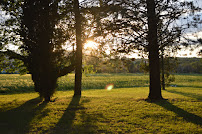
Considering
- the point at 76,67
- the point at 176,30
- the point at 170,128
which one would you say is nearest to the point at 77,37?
the point at 76,67

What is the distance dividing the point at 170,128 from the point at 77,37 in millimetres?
11934

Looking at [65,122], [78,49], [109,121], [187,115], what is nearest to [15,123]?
[65,122]

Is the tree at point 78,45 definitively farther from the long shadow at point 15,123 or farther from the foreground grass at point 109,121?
the long shadow at point 15,123

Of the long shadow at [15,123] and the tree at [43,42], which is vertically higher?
the tree at [43,42]

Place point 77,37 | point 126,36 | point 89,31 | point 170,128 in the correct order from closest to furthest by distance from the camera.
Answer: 1. point 170,128
2. point 126,36
3. point 89,31
4. point 77,37

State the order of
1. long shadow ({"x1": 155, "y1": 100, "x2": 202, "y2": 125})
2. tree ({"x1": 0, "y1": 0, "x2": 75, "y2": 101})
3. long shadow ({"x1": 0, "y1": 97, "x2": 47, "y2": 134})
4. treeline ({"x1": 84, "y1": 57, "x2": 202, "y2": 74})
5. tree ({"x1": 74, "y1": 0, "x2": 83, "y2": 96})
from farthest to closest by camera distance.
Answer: tree ({"x1": 74, "y1": 0, "x2": 83, "y2": 96}) → treeline ({"x1": 84, "y1": 57, "x2": 202, "y2": 74}) → tree ({"x1": 0, "y1": 0, "x2": 75, "y2": 101}) → long shadow ({"x1": 155, "y1": 100, "x2": 202, "y2": 125}) → long shadow ({"x1": 0, "y1": 97, "x2": 47, "y2": 134})

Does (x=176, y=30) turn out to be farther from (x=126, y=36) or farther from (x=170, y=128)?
(x=170, y=128)

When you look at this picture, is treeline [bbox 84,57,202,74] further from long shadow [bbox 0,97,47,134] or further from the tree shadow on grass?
long shadow [bbox 0,97,47,134]

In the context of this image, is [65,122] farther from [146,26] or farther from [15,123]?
[146,26]

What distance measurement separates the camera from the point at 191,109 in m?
10.2

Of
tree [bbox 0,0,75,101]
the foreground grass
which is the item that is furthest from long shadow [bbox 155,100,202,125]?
tree [bbox 0,0,75,101]

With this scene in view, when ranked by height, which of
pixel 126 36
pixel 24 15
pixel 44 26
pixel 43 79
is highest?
pixel 24 15

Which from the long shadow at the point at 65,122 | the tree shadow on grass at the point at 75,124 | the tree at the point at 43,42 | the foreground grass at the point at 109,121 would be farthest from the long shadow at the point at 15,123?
the tree at the point at 43,42

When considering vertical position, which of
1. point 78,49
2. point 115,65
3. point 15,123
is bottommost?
point 15,123
